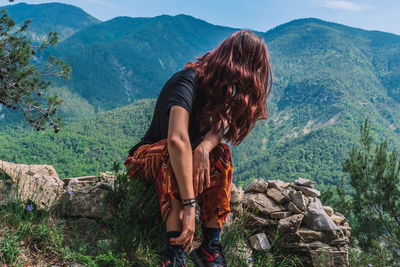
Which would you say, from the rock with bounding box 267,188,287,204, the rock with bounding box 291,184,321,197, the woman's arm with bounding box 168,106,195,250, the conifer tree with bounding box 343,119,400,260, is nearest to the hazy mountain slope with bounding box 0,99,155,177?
the conifer tree with bounding box 343,119,400,260

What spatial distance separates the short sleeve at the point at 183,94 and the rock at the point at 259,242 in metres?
1.63

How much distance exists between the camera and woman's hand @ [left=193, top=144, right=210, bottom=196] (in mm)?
1613

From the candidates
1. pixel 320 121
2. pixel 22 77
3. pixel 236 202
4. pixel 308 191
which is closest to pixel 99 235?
pixel 236 202

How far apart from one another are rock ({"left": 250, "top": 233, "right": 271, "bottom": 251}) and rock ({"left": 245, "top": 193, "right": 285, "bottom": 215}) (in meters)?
0.28

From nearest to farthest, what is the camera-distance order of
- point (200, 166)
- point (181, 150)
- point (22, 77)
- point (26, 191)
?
point (181, 150) < point (200, 166) < point (26, 191) < point (22, 77)

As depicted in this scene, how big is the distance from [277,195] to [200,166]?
5.84 feet

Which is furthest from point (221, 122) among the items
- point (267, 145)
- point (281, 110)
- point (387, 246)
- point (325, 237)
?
point (281, 110)

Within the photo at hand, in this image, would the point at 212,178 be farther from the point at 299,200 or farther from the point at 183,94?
the point at 299,200

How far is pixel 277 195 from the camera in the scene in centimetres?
312

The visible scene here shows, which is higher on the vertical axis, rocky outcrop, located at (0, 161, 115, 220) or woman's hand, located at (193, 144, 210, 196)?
woman's hand, located at (193, 144, 210, 196)

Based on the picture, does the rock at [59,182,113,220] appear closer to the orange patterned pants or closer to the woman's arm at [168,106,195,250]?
the orange patterned pants

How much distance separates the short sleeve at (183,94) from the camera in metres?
1.56

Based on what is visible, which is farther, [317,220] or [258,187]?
[258,187]

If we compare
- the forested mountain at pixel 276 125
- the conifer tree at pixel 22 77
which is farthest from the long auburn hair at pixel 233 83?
the forested mountain at pixel 276 125
